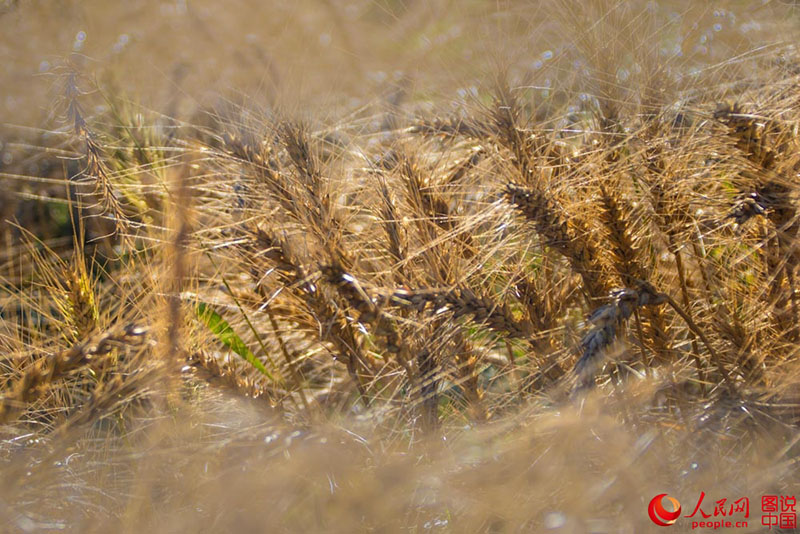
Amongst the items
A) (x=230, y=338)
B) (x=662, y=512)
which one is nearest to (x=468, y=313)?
(x=662, y=512)

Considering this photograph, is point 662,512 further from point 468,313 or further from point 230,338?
point 230,338

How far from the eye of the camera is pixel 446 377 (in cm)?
88

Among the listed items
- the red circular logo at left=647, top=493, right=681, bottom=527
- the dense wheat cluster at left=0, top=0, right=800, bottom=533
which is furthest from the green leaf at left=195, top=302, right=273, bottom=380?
the red circular logo at left=647, top=493, right=681, bottom=527

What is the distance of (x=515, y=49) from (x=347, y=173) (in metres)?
0.30

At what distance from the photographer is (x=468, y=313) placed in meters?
0.82

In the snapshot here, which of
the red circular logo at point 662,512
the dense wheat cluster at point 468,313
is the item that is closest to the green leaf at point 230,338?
the dense wheat cluster at point 468,313

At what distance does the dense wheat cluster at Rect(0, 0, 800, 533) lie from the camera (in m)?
0.66

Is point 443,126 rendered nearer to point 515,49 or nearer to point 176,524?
point 515,49

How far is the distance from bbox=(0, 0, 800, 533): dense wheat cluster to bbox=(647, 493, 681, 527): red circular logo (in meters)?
0.01

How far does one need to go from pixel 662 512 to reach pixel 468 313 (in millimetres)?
308

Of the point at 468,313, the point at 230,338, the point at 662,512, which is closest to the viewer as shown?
the point at 662,512

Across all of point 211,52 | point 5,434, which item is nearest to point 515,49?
point 5,434

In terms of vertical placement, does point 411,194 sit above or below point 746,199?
above

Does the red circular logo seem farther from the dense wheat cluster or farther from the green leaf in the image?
the green leaf
